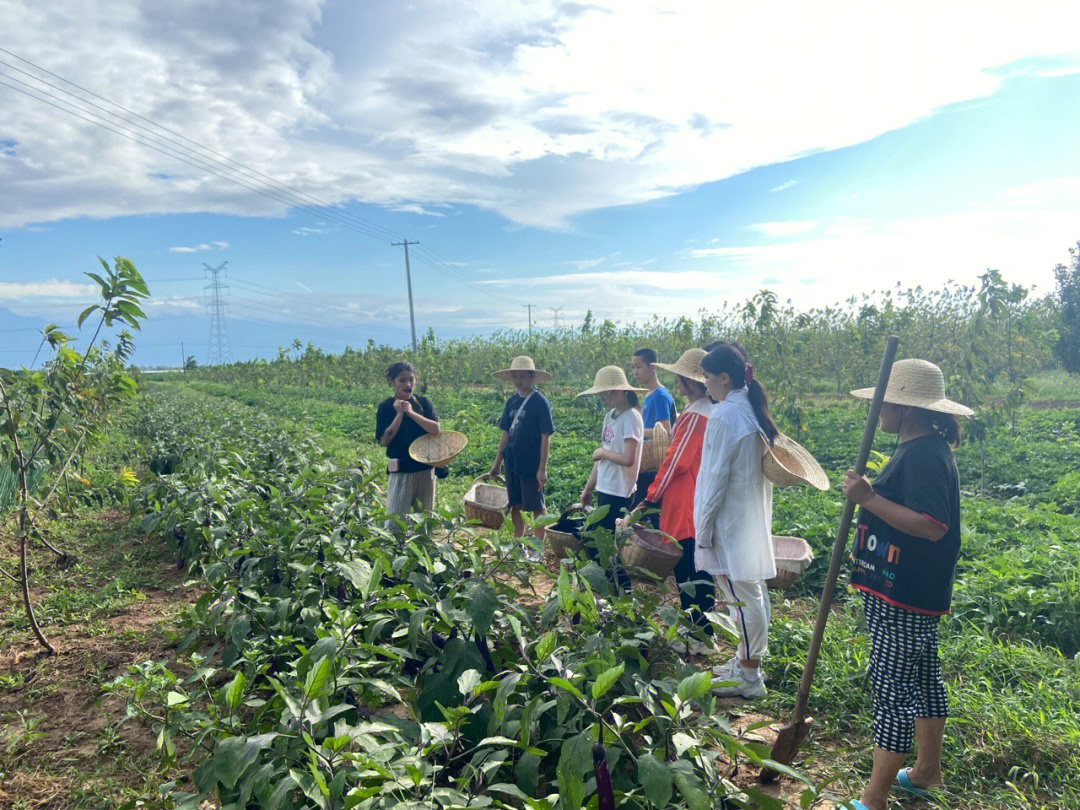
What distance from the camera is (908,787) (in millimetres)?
2605

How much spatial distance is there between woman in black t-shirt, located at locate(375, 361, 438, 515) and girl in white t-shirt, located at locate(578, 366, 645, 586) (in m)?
1.31

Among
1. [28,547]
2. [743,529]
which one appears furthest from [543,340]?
[743,529]

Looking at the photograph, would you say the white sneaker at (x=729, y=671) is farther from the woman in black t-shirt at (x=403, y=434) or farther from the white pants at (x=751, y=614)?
the woman in black t-shirt at (x=403, y=434)

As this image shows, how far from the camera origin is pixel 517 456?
16.3 ft

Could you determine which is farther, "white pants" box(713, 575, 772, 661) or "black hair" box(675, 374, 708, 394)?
"black hair" box(675, 374, 708, 394)

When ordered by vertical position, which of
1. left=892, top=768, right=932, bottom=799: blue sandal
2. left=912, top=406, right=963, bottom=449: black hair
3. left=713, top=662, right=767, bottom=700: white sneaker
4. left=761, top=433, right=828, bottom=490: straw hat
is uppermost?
left=912, top=406, right=963, bottom=449: black hair

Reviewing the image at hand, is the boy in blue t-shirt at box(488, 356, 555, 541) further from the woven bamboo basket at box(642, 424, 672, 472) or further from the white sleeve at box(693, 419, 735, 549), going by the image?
the white sleeve at box(693, 419, 735, 549)

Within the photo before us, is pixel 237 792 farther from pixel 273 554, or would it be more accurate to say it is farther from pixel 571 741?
pixel 273 554

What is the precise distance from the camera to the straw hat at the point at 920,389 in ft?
8.16

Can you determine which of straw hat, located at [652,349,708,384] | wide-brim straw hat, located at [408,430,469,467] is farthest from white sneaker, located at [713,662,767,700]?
wide-brim straw hat, located at [408,430,469,467]

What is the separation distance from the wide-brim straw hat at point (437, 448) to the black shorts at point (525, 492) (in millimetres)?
537

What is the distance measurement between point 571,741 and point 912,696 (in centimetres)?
180

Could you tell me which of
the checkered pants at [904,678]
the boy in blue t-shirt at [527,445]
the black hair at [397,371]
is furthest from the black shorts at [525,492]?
the checkered pants at [904,678]

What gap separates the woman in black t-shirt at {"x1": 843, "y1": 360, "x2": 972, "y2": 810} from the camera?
2377 millimetres
